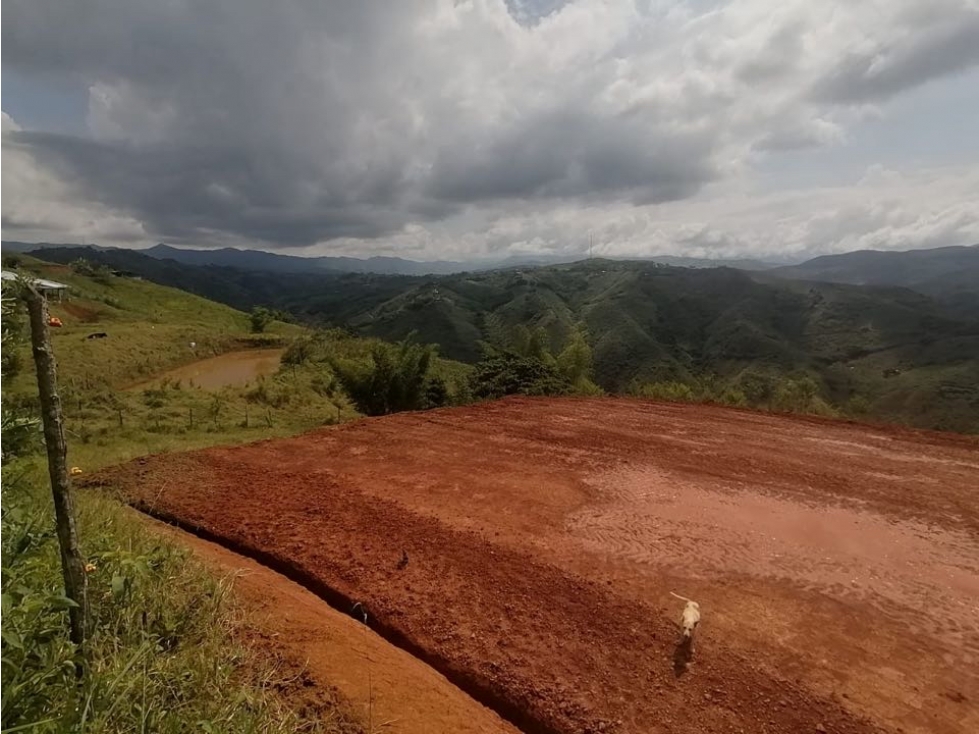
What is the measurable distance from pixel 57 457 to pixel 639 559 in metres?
5.65

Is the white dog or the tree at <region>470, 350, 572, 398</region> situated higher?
the white dog

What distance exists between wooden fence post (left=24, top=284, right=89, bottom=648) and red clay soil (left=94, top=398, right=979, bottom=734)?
2.95 m

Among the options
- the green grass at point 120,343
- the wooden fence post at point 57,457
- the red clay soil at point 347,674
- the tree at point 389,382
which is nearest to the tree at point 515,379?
the tree at point 389,382

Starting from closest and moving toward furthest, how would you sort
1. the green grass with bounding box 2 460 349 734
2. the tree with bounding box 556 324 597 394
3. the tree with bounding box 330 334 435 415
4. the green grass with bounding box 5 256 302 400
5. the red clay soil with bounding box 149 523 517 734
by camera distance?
the green grass with bounding box 2 460 349 734
the red clay soil with bounding box 149 523 517 734
the tree with bounding box 330 334 435 415
the green grass with bounding box 5 256 302 400
the tree with bounding box 556 324 597 394

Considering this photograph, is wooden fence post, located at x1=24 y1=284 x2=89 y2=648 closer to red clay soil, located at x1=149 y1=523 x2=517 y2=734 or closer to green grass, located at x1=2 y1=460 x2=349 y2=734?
green grass, located at x1=2 y1=460 x2=349 y2=734

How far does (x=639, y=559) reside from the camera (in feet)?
20.9

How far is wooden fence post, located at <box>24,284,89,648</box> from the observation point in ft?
7.92

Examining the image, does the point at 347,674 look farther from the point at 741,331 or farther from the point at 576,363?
the point at 741,331

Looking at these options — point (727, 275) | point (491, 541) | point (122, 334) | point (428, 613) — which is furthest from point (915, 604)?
point (727, 275)

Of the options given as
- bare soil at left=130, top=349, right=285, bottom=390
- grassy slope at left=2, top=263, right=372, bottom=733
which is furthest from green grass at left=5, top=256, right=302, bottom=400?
grassy slope at left=2, top=263, right=372, bottom=733

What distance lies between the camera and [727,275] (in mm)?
141000

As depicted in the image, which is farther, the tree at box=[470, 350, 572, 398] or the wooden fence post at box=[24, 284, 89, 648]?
the tree at box=[470, 350, 572, 398]

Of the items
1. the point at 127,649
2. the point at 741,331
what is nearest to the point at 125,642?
the point at 127,649

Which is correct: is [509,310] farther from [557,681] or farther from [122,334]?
[557,681]
